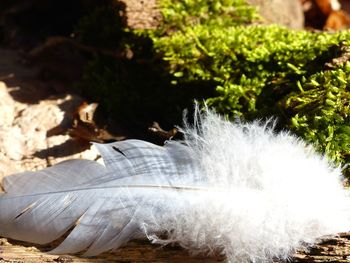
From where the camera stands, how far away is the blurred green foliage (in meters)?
1.78

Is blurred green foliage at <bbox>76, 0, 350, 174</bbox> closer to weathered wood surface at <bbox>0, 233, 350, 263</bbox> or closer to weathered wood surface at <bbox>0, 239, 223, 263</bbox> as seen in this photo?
weathered wood surface at <bbox>0, 233, 350, 263</bbox>

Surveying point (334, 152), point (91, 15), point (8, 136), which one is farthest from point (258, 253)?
point (91, 15)

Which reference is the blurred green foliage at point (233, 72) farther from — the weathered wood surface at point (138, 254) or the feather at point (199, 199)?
the weathered wood surface at point (138, 254)

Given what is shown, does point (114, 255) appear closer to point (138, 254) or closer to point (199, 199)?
point (138, 254)

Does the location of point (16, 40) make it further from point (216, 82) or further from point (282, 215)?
point (282, 215)

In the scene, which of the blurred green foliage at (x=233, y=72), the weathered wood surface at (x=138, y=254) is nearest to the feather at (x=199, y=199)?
the weathered wood surface at (x=138, y=254)

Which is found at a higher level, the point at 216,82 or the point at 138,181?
the point at 216,82

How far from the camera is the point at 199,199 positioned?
5.24ft

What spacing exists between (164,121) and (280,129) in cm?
65

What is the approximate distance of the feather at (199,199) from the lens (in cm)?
154

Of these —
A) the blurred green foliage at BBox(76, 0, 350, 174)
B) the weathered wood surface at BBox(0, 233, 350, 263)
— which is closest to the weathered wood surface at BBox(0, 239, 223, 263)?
the weathered wood surface at BBox(0, 233, 350, 263)

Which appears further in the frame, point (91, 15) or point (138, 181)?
point (91, 15)

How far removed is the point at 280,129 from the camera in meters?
1.86

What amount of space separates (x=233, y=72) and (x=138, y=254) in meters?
0.91
